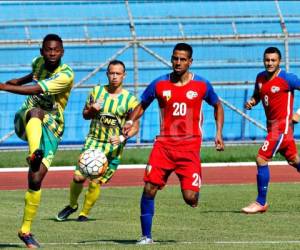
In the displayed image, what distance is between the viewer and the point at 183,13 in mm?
29656

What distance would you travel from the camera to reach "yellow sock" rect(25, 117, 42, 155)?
10938 millimetres

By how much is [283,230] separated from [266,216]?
1758 millimetres

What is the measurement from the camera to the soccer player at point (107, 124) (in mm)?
13930

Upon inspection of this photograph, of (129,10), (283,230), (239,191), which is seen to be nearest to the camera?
(283,230)

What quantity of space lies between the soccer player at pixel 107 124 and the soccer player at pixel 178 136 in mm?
2441

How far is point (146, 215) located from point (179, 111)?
3.76 ft

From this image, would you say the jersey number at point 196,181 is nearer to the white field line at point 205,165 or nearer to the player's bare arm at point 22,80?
the player's bare arm at point 22,80

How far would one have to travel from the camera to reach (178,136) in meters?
11.4

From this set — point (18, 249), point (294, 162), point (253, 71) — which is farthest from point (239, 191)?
point (253, 71)

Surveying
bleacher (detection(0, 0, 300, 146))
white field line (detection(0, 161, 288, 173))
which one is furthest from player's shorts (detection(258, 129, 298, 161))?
bleacher (detection(0, 0, 300, 146))

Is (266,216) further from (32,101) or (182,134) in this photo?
(32,101)

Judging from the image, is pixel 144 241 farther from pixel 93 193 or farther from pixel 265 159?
pixel 265 159

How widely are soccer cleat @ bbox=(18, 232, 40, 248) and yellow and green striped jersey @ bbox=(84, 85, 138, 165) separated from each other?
3.28 metres

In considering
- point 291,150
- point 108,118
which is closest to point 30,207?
point 108,118
